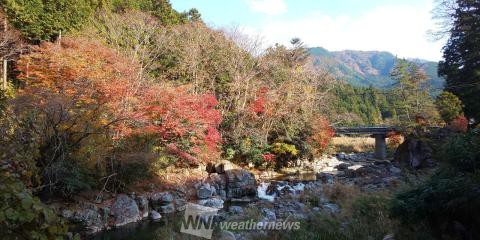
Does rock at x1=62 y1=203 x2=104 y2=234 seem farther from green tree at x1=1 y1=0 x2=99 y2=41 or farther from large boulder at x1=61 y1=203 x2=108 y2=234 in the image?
green tree at x1=1 y1=0 x2=99 y2=41

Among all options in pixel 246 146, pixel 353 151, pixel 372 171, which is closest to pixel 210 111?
pixel 246 146

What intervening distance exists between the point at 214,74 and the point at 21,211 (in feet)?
68.1

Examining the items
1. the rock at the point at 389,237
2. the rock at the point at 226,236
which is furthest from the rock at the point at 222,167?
the rock at the point at 389,237

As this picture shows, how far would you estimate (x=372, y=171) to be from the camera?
1852 centimetres

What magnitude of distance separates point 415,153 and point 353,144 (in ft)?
59.3

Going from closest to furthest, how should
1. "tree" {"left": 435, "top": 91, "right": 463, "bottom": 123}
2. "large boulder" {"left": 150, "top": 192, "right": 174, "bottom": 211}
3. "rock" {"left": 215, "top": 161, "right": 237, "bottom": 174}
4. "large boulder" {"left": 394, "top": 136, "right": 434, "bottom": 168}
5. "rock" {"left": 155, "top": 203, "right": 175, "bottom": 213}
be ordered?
"rock" {"left": 155, "top": 203, "right": 175, "bottom": 213} < "large boulder" {"left": 150, "top": 192, "right": 174, "bottom": 211} < "rock" {"left": 215, "top": 161, "right": 237, "bottom": 174} < "large boulder" {"left": 394, "top": 136, "right": 434, "bottom": 168} < "tree" {"left": 435, "top": 91, "right": 463, "bottom": 123}

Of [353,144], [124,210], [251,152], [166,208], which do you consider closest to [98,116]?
[124,210]

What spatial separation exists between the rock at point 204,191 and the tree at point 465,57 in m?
13.7

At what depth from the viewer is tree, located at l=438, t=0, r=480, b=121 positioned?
16.1 metres

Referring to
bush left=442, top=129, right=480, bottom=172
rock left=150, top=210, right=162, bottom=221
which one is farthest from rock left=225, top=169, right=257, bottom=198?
bush left=442, top=129, right=480, bottom=172

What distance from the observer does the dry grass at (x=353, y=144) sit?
36.3 meters

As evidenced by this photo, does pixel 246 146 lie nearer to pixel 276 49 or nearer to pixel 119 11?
pixel 276 49

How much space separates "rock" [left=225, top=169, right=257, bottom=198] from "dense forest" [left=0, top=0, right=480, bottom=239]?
7.06 ft

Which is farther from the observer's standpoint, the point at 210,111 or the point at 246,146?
the point at 246,146
